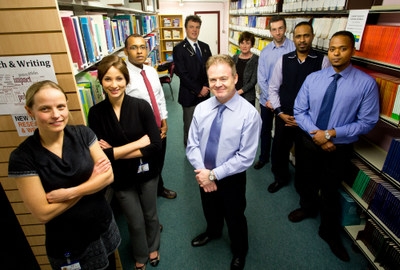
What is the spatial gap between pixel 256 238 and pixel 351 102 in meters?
1.50

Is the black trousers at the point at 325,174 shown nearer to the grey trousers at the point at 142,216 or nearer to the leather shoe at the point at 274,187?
the leather shoe at the point at 274,187

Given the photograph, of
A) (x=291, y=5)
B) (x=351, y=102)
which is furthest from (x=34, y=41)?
(x=291, y=5)

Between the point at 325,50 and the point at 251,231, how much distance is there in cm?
219

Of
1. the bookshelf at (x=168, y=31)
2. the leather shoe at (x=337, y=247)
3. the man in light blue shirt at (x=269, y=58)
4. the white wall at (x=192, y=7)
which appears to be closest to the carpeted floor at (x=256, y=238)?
the leather shoe at (x=337, y=247)

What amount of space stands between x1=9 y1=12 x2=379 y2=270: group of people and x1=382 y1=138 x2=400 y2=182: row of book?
22 centimetres

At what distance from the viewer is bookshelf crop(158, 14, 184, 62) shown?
920cm

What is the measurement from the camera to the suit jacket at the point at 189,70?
3.38 m

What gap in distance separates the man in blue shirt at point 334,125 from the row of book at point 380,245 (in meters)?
0.21

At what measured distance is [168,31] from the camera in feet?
30.8

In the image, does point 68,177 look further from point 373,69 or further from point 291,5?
point 291,5

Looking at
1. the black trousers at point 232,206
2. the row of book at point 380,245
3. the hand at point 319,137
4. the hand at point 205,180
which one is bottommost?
the row of book at point 380,245

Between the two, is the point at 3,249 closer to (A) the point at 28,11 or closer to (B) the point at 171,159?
(A) the point at 28,11

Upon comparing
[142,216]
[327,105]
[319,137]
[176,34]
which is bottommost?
[142,216]

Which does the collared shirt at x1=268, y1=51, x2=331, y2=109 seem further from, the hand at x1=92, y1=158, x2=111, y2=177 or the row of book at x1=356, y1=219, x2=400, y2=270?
the hand at x1=92, y1=158, x2=111, y2=177
